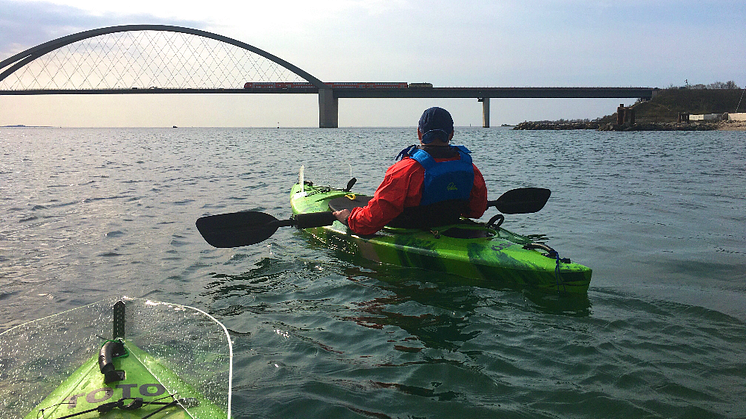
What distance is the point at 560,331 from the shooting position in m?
4.16

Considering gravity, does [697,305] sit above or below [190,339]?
below

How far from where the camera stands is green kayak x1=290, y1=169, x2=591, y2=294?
4789 mm

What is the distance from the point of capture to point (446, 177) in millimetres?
5359

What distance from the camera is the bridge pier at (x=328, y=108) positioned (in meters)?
82.9

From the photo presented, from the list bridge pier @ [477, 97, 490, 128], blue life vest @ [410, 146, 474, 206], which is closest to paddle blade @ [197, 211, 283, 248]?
blue life vest @ [410, 146, 474, 206]

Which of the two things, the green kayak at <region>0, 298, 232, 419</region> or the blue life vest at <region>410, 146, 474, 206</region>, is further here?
the blue life vest at <region>410, 146, 474, 206</region>

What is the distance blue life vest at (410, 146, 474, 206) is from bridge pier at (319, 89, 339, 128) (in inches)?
3118

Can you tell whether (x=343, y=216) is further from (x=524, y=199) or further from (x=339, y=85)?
(x=339, y=85)

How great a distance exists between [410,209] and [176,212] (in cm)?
592

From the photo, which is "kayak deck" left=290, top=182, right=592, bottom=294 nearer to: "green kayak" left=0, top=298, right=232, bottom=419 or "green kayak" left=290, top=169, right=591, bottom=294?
"green kayak" left=290, top=169, right=591, bottom=294

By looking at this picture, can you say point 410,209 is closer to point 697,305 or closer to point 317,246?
point 317,246

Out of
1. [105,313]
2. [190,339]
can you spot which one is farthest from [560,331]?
[105,313]

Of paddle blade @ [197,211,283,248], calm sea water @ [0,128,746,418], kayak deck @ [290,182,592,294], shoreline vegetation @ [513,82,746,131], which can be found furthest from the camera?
shoreline vegetation @ [513,82,746,131]

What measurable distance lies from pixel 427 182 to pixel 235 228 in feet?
7.50
